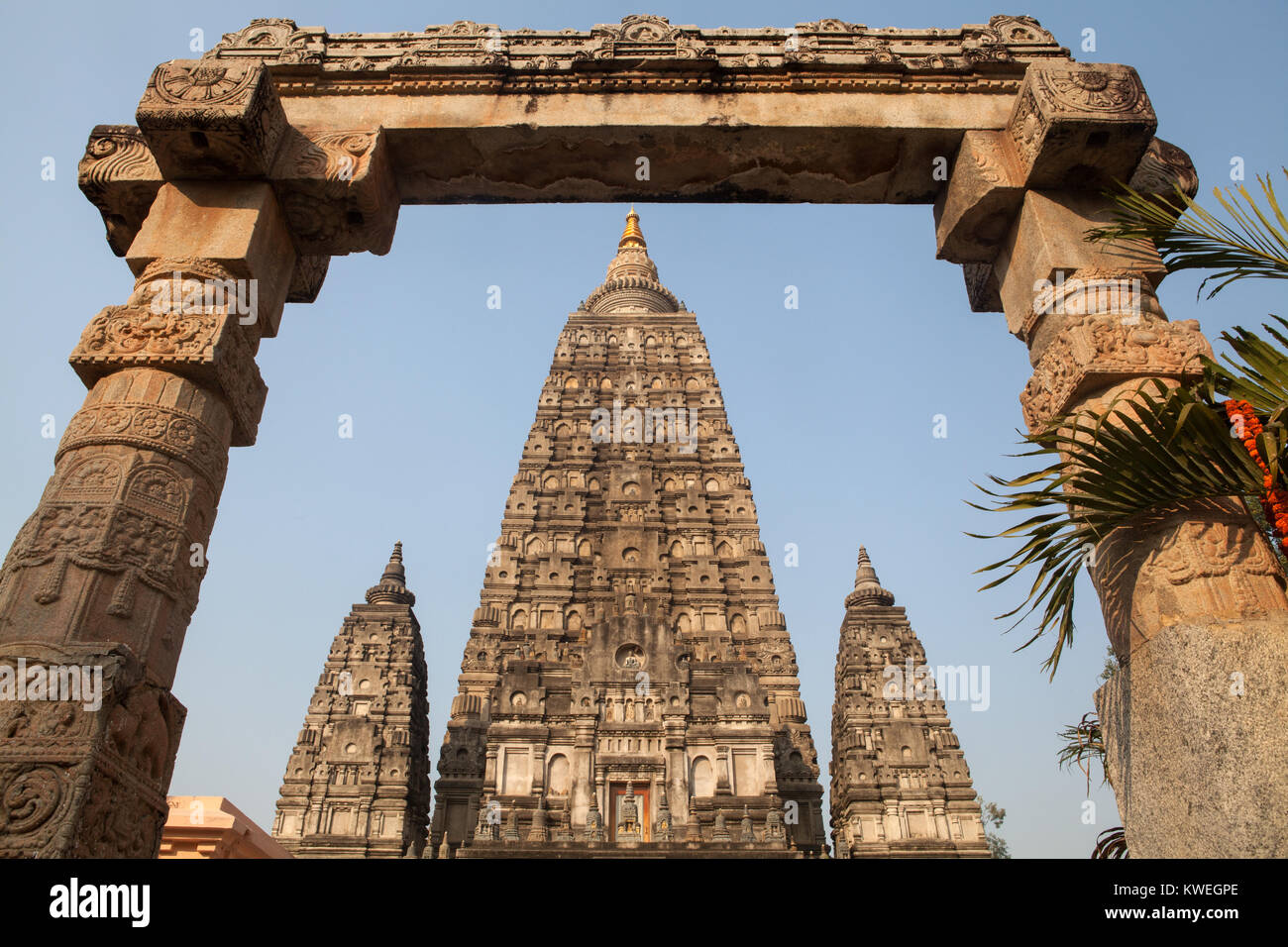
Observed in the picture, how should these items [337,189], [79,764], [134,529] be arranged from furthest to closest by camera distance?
[337,189]
[134,529]
[79,764]

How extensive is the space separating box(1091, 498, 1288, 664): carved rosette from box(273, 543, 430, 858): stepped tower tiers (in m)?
31.8

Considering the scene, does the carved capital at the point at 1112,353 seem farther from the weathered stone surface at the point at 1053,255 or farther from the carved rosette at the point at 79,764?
the carved rosette at the point at 79,764

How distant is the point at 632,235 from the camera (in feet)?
198

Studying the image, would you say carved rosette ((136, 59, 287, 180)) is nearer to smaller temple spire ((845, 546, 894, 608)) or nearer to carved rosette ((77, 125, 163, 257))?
carved rosette ((77, 125, 163, 257))

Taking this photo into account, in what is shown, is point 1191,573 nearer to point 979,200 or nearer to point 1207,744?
point 1207,744

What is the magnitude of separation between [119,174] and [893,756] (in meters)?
35.4

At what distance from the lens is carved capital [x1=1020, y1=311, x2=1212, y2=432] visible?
5.28 metres

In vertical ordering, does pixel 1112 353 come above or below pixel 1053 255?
below

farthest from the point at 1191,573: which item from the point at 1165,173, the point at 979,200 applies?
the point at 1165,173

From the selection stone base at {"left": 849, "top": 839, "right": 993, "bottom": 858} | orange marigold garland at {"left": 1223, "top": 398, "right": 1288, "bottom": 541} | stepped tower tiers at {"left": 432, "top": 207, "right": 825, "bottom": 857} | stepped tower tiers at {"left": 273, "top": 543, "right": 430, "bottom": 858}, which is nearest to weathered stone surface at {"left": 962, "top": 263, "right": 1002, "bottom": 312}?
orange marigold garland at {"left": 1223, "top": 398, "right": 1288, "bottom": 541}

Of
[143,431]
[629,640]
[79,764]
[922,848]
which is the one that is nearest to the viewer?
[79,764]

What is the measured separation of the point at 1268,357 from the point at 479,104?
5138 mm
